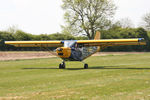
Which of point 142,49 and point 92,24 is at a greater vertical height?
point 92,24

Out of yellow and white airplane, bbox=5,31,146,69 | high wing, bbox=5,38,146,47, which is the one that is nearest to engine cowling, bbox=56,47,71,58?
yellow and white airplane, bbox=5,31,146,69

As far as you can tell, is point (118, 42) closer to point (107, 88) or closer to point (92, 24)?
point (107, 88)

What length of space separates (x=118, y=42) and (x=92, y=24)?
39671 millimetres

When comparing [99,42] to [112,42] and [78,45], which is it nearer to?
[112,42]

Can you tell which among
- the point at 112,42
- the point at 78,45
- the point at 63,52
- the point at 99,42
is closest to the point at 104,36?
the point at 78,45

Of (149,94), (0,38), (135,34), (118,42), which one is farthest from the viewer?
(135,34)

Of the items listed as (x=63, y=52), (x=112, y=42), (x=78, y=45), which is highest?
(x=112, y=42)

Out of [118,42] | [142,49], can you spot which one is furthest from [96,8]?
[118,42]

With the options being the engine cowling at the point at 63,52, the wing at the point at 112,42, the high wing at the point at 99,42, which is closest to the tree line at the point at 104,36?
the high wing at the point at 99,42

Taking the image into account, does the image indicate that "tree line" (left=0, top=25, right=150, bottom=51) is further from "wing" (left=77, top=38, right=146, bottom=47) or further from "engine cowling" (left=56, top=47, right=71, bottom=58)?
"engine cowling" (left=56, top=47, right=71, bottom=58)

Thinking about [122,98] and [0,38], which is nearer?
[122,98]

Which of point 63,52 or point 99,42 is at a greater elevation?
point 99,42

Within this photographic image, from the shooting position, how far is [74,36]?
62.7 meters

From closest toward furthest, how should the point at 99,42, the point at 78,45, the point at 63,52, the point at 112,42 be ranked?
the point at 63,52, the point at 112,42, the point at 99,42, the point at 78,45
